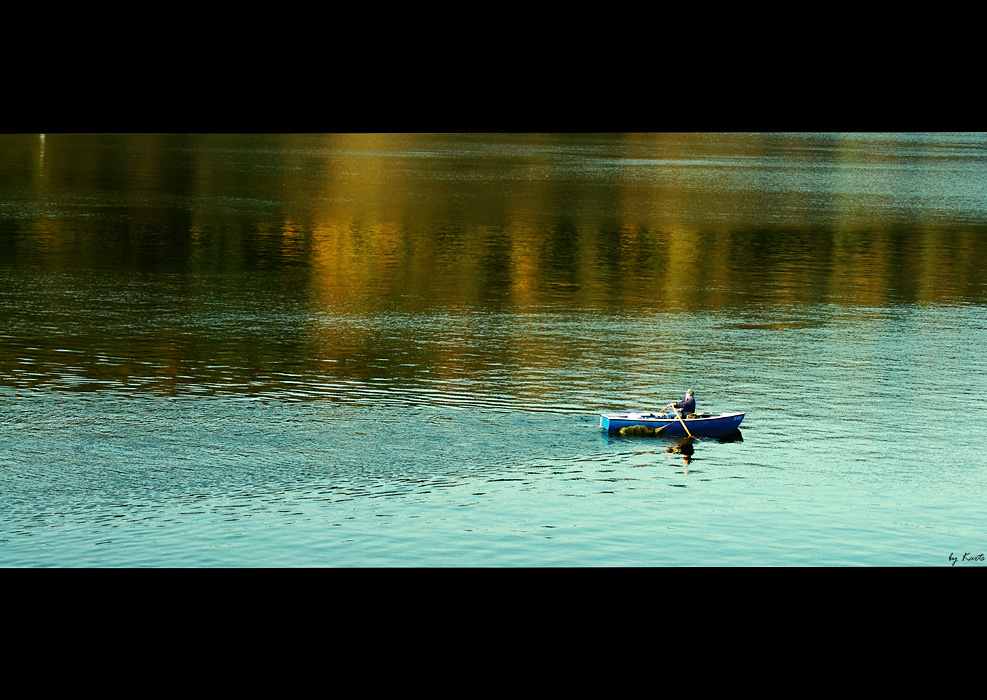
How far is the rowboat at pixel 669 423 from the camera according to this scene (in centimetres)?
4309

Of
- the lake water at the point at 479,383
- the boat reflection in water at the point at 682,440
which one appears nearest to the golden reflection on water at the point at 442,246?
the lake water at the point at 479,383

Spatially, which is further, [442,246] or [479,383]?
[442,246]

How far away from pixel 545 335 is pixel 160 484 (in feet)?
93.0

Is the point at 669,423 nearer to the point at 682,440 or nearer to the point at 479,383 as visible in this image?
the point at 682,440

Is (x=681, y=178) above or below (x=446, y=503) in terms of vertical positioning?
above

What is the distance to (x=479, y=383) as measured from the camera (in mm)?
51938

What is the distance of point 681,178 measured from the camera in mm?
154000

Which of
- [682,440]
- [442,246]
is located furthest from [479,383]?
[442,246]

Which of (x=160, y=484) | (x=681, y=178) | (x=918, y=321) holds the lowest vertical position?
(x=160, y=484)

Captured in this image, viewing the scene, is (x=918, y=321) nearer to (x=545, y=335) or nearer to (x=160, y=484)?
(x=545, y=335)

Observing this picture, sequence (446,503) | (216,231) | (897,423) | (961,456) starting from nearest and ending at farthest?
(446,503), (961,456), (897,423), (216,231)

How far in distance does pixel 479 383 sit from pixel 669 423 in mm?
10887

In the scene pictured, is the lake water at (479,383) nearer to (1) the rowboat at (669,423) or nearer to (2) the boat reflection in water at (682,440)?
(2) the boat reflection in water at (682,440)
